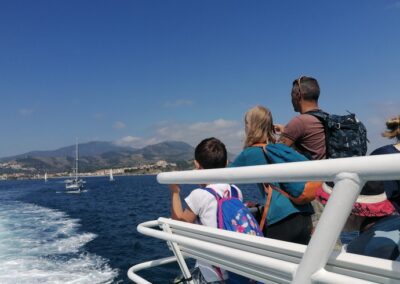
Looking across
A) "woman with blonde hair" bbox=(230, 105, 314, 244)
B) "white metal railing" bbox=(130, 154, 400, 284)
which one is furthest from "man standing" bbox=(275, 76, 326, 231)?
"white metal railing" bbox=(130, 154, 400, 284)

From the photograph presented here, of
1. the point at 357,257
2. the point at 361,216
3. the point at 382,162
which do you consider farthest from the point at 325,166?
the point at 361,216

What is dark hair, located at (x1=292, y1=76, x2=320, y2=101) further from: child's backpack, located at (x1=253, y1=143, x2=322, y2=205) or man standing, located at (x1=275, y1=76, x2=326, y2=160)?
child's backpack, located at (x1=253, y1=143, x2=322, y2=205)

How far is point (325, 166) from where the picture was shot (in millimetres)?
1033

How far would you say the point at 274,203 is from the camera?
7.79 feet

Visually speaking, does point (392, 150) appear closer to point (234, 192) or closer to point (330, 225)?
point (234, 192)

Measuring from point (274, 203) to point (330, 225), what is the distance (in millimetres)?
1353

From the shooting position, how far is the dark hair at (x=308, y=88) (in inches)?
112

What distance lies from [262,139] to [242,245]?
1.21m

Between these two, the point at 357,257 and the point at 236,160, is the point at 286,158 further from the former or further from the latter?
the point at 357,257

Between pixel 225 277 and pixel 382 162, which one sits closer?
pixel 382 162

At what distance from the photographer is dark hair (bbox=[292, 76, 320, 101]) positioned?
2.84 metres

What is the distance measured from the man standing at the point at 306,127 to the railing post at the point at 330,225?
5.69 ft

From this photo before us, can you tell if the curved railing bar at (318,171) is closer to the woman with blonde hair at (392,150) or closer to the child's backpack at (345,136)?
the woman with blonde hair at (392,150)

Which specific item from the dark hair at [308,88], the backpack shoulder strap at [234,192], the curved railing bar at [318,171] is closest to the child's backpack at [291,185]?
the backpack shoulder strap at [234,192]
